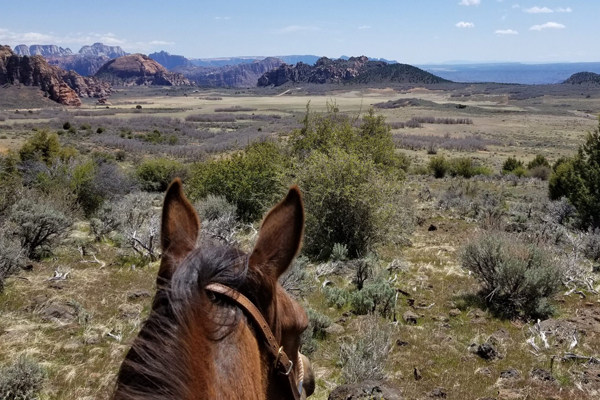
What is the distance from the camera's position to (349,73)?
16662cm

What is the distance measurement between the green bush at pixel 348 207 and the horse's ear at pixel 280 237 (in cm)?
778

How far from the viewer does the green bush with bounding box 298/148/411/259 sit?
9.23 meters

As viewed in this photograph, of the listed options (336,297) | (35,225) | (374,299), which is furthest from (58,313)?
(374,299)

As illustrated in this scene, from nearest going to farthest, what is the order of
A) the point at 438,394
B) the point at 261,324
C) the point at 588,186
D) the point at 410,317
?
the point at 261,324, the point at 438,394, the point at 410,317, the point at 588,186

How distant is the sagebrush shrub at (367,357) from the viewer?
4.25 m

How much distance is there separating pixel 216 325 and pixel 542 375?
15.3 feet

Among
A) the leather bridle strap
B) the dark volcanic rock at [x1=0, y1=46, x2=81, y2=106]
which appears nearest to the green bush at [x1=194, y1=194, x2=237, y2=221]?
the leather bridle strap

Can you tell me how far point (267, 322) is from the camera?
1.12 metres

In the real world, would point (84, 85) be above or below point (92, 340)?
above

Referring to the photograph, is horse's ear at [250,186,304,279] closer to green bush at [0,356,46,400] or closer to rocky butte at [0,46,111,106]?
green bush at [0,356,46,400]

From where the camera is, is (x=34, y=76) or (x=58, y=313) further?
(x=34, y=76)

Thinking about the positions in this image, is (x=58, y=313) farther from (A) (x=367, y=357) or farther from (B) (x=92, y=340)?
(A) (x=367, y=357)

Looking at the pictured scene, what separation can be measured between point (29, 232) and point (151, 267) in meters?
2.21

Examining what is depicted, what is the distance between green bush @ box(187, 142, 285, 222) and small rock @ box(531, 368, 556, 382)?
7.67 meters
